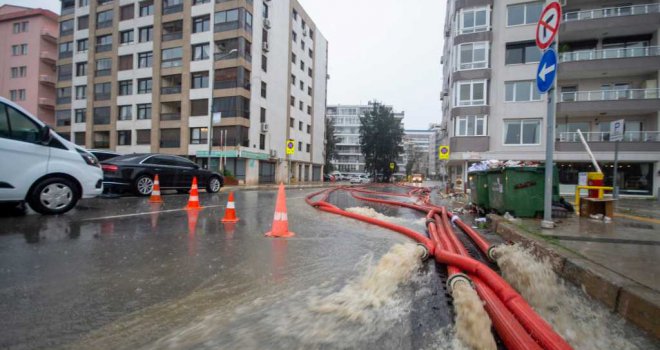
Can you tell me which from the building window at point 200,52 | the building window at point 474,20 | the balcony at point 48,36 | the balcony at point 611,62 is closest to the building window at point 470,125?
the balcony at point 611,62

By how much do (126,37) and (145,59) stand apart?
14.1 feet

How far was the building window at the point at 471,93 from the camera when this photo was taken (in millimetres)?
23328

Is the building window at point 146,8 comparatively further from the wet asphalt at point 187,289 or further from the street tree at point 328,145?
the wet asphalt at point 187,289

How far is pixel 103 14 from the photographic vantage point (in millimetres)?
37719

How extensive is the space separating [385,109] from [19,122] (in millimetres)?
50461

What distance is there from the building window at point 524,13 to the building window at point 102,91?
131 ft

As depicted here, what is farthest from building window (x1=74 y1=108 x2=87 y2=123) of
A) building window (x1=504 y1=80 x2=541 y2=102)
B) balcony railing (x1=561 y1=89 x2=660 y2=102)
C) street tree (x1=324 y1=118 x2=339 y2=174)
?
balcony railing (x1=561 y1=89 x2=660 y2=102)

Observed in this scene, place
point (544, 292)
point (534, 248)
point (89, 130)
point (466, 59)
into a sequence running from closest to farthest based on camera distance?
point (544, 292) < point (534, 248) < point (466, 59) < point (89, 130)

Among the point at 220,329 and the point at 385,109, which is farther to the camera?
the point at 385,109

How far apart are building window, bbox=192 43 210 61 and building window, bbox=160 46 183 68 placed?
5.41 feet

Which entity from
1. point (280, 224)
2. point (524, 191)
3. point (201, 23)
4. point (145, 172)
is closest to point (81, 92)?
point (201, 23)

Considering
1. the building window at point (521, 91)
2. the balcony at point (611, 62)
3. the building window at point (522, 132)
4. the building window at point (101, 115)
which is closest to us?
the balcony at point (611, 62)

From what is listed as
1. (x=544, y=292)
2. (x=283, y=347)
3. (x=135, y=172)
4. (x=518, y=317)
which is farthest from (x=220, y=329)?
(x=135, y=172)

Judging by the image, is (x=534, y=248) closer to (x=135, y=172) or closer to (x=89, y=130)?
(x=135, y=172)
